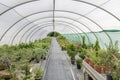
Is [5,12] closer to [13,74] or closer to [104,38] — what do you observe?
[13,74]

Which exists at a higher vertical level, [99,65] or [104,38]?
[104,38]

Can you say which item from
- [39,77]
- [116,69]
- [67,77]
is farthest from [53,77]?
[116,69]

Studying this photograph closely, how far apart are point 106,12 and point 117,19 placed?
68 centimetres

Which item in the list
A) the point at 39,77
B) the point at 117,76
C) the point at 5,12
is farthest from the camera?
A: the point at 5,12

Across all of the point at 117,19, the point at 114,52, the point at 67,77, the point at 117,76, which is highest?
the point at 117,19

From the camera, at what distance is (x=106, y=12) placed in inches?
448

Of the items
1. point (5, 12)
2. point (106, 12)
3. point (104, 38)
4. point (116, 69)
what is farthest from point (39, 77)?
point (104, 38)

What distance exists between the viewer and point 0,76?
7.01 m

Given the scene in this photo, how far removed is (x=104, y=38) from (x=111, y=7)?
19.1ft

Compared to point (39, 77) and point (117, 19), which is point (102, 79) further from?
point (117, 19)

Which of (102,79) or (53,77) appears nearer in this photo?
(102,79)

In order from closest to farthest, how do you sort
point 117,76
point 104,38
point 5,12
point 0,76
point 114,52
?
1. point 117,76
2. point 114,52
3. point 0,76
4. point 5,12
5. point 104,38

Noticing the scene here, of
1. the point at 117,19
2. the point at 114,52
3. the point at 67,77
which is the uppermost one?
the point at 117,19

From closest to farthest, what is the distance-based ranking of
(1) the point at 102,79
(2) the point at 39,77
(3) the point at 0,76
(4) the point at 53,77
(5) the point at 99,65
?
(1) the point at 102,79
(5) the point at 99,65
(3) the point at 0,76
(2) the point at 39,77
(4) the point at 53,77
